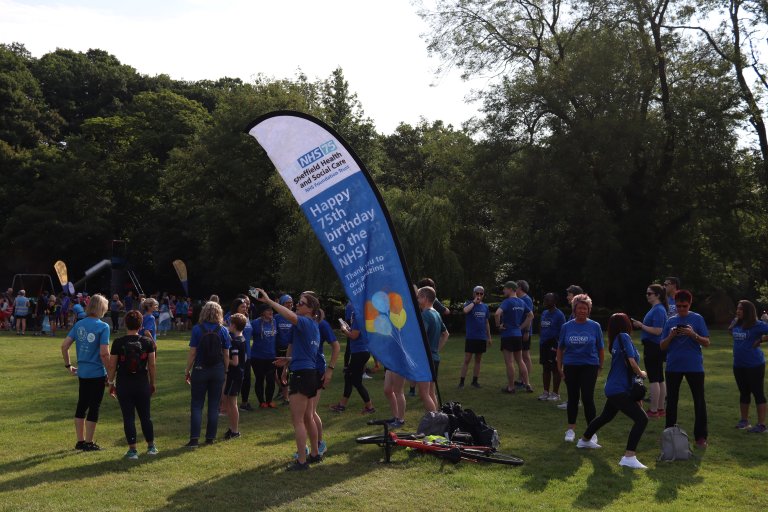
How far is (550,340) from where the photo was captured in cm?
1258

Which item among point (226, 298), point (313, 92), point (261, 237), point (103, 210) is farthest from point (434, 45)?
point (103, 210)

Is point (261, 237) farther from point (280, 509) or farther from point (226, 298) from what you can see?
point (280, 509)

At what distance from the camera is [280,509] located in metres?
6.66

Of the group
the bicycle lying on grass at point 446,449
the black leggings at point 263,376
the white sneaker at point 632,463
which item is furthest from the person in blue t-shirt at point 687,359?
the black leggings at point 263,376

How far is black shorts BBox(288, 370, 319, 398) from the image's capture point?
7988 millimetres

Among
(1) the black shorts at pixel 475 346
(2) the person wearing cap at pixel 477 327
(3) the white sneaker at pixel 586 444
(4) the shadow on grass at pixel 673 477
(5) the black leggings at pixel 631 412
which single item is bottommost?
(4) the shadow on grass at pixel 673 477

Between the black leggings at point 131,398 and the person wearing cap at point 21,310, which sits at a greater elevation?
the person wearing cap at point 21,310

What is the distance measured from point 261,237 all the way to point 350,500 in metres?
37.2

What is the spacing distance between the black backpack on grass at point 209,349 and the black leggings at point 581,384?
421cm

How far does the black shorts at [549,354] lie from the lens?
12.5 metres

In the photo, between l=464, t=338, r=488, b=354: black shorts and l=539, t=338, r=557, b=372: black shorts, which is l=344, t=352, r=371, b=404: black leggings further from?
l=539, t=338, r=557, b=372: black shorts

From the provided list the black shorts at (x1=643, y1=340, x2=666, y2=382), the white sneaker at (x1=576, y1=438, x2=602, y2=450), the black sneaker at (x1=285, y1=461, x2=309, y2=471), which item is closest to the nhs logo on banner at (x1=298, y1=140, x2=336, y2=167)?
the black sneaker at (x1=285, y1=461, x2=309, y2=471)

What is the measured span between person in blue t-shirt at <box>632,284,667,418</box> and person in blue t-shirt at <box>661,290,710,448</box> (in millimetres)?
680

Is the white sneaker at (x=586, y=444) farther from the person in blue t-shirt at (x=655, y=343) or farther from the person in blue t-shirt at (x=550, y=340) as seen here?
the person in blue t-shirt at (x=550, y=340)
